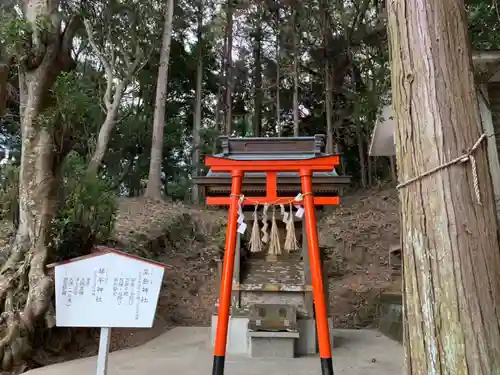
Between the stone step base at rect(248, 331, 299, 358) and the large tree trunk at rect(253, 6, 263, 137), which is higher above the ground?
the large tree trunk at rect(253, 6, 263, 137)

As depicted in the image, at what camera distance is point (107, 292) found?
3.18 meters

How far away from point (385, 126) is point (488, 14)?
258 cm

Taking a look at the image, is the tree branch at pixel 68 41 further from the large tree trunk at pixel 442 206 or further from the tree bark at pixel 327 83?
the tree bark at pixel 327 83

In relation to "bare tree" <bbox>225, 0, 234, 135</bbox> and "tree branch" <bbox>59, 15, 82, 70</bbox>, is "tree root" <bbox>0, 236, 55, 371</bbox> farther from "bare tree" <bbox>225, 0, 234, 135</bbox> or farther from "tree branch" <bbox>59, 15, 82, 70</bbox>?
"bare tree" <bbox>225, 0, 234, 135</bbox>

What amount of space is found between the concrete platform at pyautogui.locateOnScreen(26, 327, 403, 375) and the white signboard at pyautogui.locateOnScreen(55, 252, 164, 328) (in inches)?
53.3

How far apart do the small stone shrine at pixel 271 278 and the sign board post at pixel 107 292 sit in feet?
6.52

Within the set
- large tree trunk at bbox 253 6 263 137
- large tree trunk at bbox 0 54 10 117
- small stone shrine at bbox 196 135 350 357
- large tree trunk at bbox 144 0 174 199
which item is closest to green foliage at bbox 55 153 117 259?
large tree trunk at bbox 0 54 10 117

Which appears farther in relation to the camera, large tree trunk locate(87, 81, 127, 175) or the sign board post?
large tree trunk locate(87, 81, 127, 175)

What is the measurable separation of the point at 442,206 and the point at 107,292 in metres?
2.55

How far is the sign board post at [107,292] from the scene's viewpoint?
10.3ft

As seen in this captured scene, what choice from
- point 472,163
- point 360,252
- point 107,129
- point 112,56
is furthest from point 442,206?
point 112,56

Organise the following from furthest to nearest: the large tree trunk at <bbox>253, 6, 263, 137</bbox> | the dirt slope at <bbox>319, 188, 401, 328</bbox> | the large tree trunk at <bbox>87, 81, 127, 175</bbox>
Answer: the large tree trunk at <bbox>253, 6, 263, 137</bbox> < the large tree trunk at <bbox>87, 81, 127, 175</bbox> < the dirt slope at <bbox>319, 188, 401, 328</bbox>

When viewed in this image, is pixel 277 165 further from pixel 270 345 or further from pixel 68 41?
pixel 68 41

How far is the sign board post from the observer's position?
3.13 m
